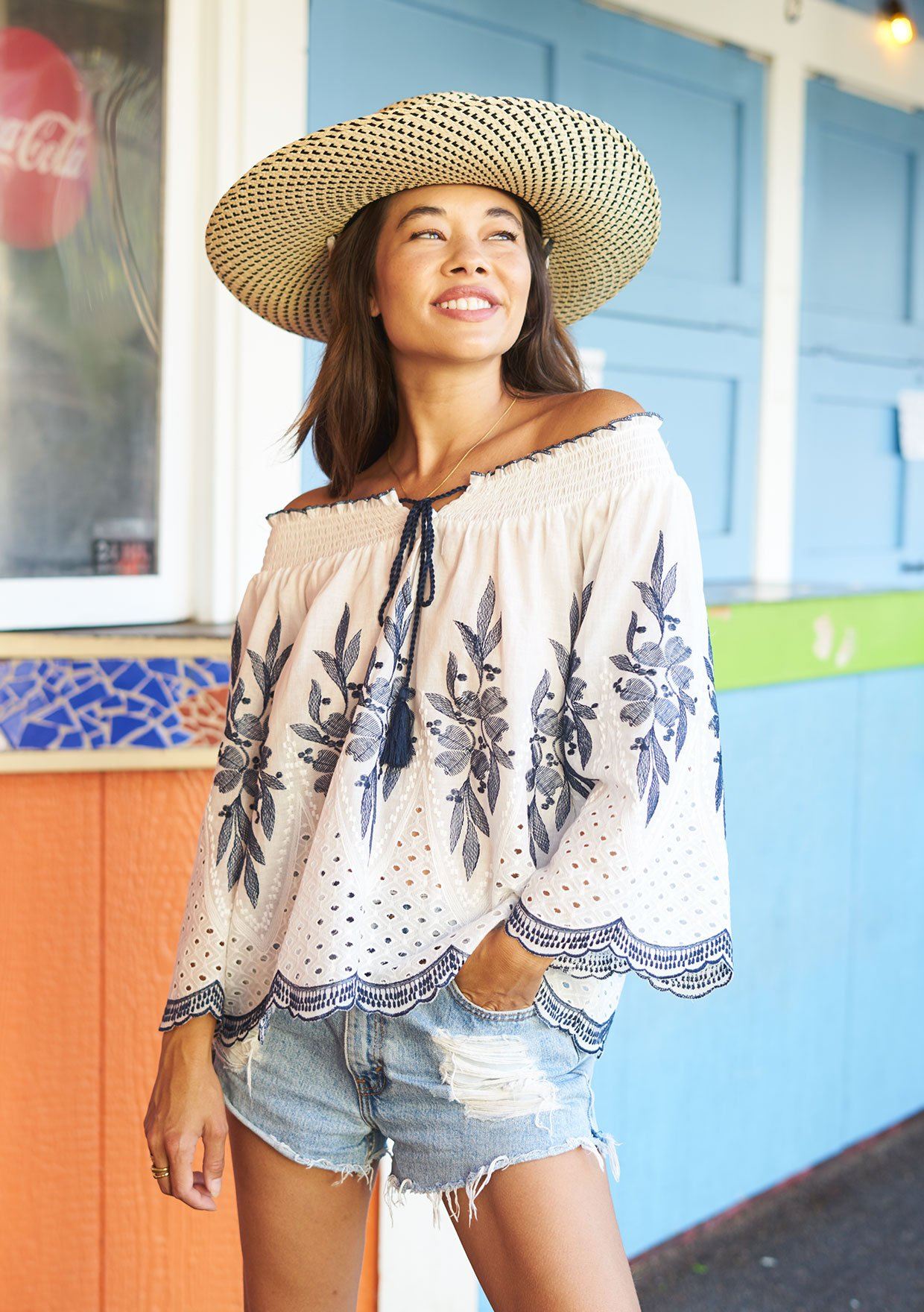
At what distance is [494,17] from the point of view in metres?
2.61

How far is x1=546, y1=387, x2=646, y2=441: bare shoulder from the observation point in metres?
1.27

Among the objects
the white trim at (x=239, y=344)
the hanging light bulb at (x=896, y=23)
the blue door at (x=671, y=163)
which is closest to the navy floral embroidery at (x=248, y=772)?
the white trim at (x=239, y=344)

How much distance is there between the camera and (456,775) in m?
1.25

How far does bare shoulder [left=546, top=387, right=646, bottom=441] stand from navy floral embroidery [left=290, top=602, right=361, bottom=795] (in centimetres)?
29

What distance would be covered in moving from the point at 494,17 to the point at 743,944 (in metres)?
1.94

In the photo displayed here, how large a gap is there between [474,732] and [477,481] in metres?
0.26

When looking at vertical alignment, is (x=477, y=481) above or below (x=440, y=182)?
below

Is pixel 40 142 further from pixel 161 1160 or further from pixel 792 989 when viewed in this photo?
pixel 792 989

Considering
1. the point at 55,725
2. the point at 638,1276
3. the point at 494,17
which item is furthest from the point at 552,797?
the point at 494,17

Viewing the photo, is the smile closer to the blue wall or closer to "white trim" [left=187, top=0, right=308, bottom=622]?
"white trim" [left=187, top=0, right=308, bottom=622]

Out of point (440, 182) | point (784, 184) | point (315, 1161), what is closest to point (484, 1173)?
point (315, 1161)

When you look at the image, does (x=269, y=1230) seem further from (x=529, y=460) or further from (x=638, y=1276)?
(x=638, y=1276)

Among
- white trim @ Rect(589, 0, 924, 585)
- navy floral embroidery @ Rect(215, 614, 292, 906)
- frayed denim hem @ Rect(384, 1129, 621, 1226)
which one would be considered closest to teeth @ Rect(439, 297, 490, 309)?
navy floral embroidery @ Rect(215, 614, 292, 906)

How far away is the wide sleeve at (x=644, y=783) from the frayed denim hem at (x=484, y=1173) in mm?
177
